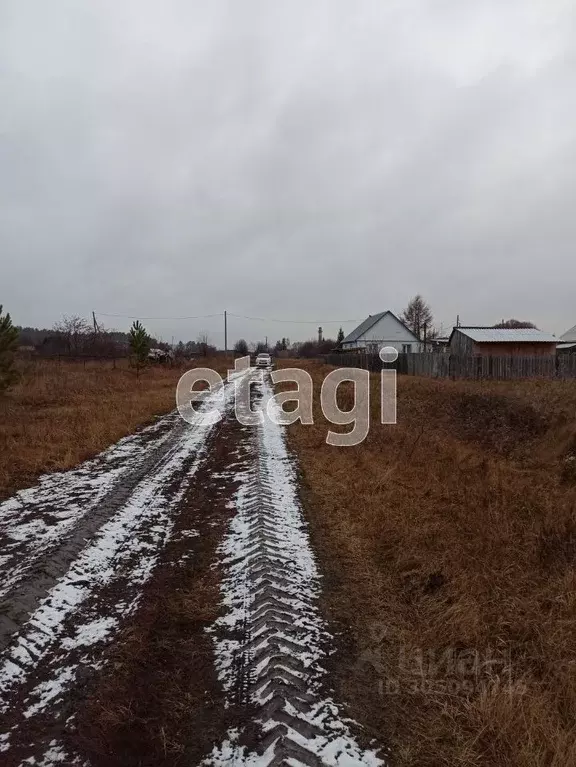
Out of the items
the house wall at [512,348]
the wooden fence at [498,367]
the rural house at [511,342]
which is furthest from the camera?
the house wall at [512,348]

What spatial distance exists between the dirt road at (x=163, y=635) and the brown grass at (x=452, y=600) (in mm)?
304

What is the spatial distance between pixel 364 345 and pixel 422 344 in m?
8.83

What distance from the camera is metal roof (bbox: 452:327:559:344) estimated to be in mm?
31055

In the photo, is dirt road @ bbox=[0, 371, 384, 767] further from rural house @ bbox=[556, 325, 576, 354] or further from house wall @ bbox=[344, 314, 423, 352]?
rural house @ bbox=[556, 325, 576, 354]

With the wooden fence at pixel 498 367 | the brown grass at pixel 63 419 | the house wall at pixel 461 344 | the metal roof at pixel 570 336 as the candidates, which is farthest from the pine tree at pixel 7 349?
the metal roof at pixel 570 336

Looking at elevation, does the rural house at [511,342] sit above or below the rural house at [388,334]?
below

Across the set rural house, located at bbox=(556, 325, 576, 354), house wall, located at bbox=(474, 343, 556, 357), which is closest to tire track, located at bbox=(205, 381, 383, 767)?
house wall, located at bbox=(474, 343, 556, 357)

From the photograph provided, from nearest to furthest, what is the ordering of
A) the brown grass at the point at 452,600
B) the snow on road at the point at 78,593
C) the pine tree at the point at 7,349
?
the brown grass at the point at 452,600
the snow on road at the point at 78,593
the pine tree at the point at 7,349

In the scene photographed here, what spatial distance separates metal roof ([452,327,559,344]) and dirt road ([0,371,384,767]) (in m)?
29.7

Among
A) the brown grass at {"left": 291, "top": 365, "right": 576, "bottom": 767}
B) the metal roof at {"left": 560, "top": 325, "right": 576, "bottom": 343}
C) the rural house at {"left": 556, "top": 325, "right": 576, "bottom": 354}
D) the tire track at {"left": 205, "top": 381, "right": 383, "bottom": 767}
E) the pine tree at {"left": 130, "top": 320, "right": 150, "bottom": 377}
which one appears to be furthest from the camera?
the metal roof at {"left": 560, "top": 325, "right": 576, "bottom": 343}

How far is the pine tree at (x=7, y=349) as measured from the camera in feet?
45.5

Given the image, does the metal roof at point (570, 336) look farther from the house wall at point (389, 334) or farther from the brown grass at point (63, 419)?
the brown grass at point (63, 419)

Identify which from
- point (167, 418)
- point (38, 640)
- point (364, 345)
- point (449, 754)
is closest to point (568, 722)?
point (449, 754)

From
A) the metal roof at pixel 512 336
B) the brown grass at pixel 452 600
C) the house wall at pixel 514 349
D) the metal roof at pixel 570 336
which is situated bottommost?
the brown grass at pixel 452 600
